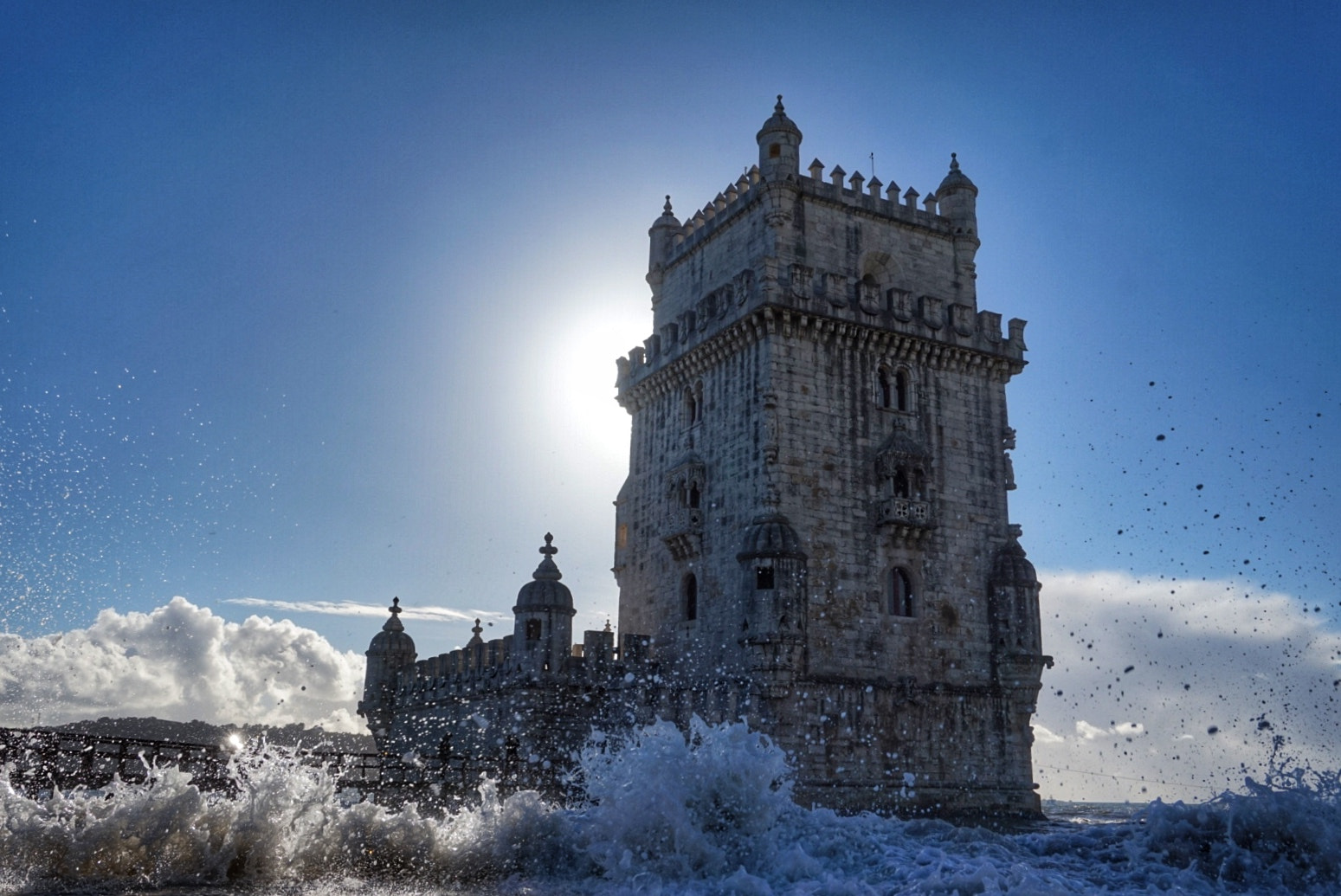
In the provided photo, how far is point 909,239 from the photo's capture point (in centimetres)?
3509

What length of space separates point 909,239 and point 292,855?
2472cm

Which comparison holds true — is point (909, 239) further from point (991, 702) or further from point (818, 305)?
point (991, 702)

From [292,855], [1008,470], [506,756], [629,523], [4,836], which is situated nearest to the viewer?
[4,836]

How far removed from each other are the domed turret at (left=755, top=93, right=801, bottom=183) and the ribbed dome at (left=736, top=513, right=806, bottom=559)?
10145 millimetres

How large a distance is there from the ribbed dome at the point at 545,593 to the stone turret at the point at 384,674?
371 inches

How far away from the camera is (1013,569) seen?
106ft

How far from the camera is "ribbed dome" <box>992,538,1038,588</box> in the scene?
3212 cm

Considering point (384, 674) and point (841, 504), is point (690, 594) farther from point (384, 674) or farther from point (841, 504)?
point (384, 674)

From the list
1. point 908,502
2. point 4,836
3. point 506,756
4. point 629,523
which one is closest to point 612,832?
point 506,756

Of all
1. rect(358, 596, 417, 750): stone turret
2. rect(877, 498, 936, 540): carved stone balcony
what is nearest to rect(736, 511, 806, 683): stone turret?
rect(877, 498, 936, 540): carved stone balcony

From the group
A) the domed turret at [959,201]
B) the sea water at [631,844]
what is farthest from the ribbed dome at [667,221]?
the sea water at [631,844]

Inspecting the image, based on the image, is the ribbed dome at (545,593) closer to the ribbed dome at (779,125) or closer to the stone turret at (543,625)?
the stone turret at (543,625)

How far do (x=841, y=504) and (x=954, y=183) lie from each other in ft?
40.4

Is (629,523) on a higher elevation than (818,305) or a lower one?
lower
